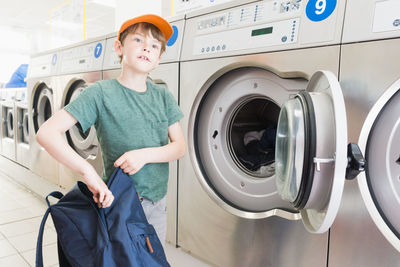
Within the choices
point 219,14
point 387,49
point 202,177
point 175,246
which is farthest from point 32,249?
point 387,49

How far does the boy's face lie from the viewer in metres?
0.90

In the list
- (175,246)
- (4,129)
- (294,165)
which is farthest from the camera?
(4,129)

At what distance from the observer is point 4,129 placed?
144 inches

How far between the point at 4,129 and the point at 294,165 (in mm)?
3901

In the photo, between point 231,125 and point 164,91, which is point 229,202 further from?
point 164,91

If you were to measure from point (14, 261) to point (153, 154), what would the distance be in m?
1.26

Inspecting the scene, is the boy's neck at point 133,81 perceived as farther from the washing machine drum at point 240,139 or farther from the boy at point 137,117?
the washing machine drum at point 240,139

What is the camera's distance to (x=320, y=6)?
3.04ft

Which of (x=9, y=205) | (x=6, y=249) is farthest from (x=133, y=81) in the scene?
(x=9, y=205)

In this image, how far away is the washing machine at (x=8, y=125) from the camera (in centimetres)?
329

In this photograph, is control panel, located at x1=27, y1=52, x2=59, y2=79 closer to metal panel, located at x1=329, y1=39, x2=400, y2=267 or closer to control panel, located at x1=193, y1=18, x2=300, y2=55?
control panel, located at x1=193, y1=18, x2=300, y2=55

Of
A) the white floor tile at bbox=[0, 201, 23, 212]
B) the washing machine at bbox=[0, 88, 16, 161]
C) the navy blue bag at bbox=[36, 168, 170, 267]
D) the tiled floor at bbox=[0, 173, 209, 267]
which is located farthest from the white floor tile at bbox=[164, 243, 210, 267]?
the washing machine at bbox=[0, 88, 16, 161]

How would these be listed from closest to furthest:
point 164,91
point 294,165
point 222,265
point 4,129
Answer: point 294,165
point 164,91
point 222,265
point 4,129

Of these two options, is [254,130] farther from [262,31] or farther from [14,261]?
[14,261]
